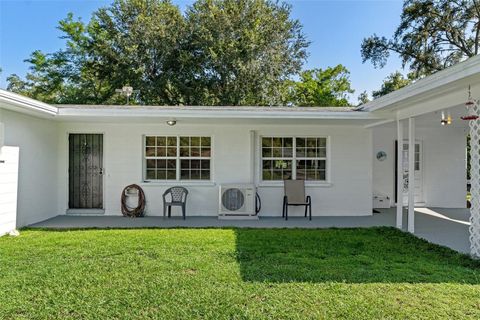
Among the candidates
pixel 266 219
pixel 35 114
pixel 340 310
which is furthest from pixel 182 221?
pixel 340 310

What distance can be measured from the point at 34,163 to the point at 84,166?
155 centimetres

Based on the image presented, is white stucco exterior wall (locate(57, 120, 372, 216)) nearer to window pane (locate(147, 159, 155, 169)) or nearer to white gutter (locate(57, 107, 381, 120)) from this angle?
window pane (locate(147, 159, 155, 169))

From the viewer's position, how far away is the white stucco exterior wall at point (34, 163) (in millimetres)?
6918

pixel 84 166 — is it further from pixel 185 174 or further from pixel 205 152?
pixel 205 152

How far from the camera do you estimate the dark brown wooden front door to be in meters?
9.02

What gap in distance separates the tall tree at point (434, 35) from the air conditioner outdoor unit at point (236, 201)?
1566cm

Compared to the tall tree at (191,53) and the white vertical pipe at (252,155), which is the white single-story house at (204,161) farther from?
the tall tree at (191,53)

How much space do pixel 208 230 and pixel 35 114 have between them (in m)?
4.42

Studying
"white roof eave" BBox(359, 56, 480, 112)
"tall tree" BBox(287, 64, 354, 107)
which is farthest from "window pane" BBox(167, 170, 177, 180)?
"tall tree" BBox(287, 64, 354, 107)

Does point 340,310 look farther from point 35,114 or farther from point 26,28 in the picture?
point 26,28

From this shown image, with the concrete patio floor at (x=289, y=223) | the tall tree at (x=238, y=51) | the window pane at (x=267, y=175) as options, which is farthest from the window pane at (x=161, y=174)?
the tall tree at (x=238, y=51)

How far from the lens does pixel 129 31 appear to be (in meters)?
18.3

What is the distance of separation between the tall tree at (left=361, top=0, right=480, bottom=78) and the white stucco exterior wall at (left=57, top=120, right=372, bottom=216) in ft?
42.1

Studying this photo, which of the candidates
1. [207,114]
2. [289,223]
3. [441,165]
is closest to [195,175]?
[207,114]
